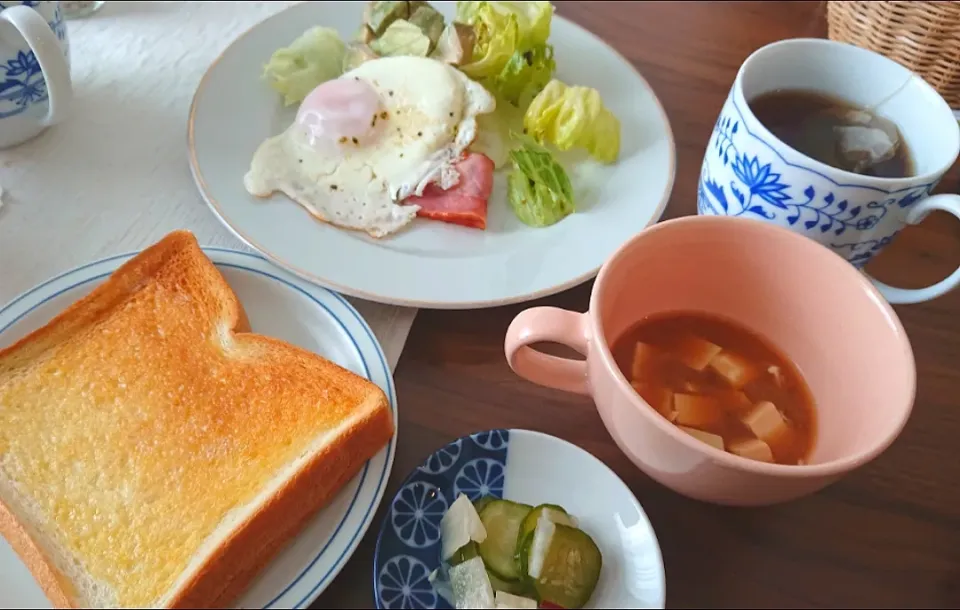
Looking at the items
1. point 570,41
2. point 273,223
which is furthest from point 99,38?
point 570,41

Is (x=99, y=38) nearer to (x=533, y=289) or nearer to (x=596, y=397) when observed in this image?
(x=533, y=289)

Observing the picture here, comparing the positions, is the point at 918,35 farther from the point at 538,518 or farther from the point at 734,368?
the point at 538,518

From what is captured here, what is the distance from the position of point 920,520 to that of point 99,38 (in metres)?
1.91

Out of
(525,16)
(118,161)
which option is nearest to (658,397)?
(525,16)

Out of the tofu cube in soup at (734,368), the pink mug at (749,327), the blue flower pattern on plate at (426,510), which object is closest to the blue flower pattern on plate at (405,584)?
the blue flower pattern on plate at (426,510)

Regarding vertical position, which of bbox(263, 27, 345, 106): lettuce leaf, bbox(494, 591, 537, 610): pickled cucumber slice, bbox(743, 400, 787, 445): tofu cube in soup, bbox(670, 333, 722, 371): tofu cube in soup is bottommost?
bbox(494, 591, 537, 610): pickled cucumber slice

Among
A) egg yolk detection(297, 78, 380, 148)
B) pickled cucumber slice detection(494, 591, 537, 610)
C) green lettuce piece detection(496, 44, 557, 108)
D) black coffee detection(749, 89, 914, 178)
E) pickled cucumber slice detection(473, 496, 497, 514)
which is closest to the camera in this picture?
pickled cucumber slice detection(494, 591, 537, 610)

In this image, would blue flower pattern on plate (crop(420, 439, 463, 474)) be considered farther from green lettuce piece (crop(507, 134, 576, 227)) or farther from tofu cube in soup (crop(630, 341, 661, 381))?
green lettuce piece (crop(507, 134, 576, 227))

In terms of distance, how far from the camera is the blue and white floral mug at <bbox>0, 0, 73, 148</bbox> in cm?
126

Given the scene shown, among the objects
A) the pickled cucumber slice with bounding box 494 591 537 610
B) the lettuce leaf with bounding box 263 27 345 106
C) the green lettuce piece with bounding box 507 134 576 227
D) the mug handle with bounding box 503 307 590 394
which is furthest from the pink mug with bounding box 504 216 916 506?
the lettuce leaf with bounding box 263 27 345 106

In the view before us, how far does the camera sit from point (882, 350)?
95 centimetres

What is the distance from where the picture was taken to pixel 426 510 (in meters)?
0.96

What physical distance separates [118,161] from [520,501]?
41.8 inches

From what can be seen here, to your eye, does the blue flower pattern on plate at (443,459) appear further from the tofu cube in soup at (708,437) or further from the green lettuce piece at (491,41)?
the green lettuce piece at (491,41)
